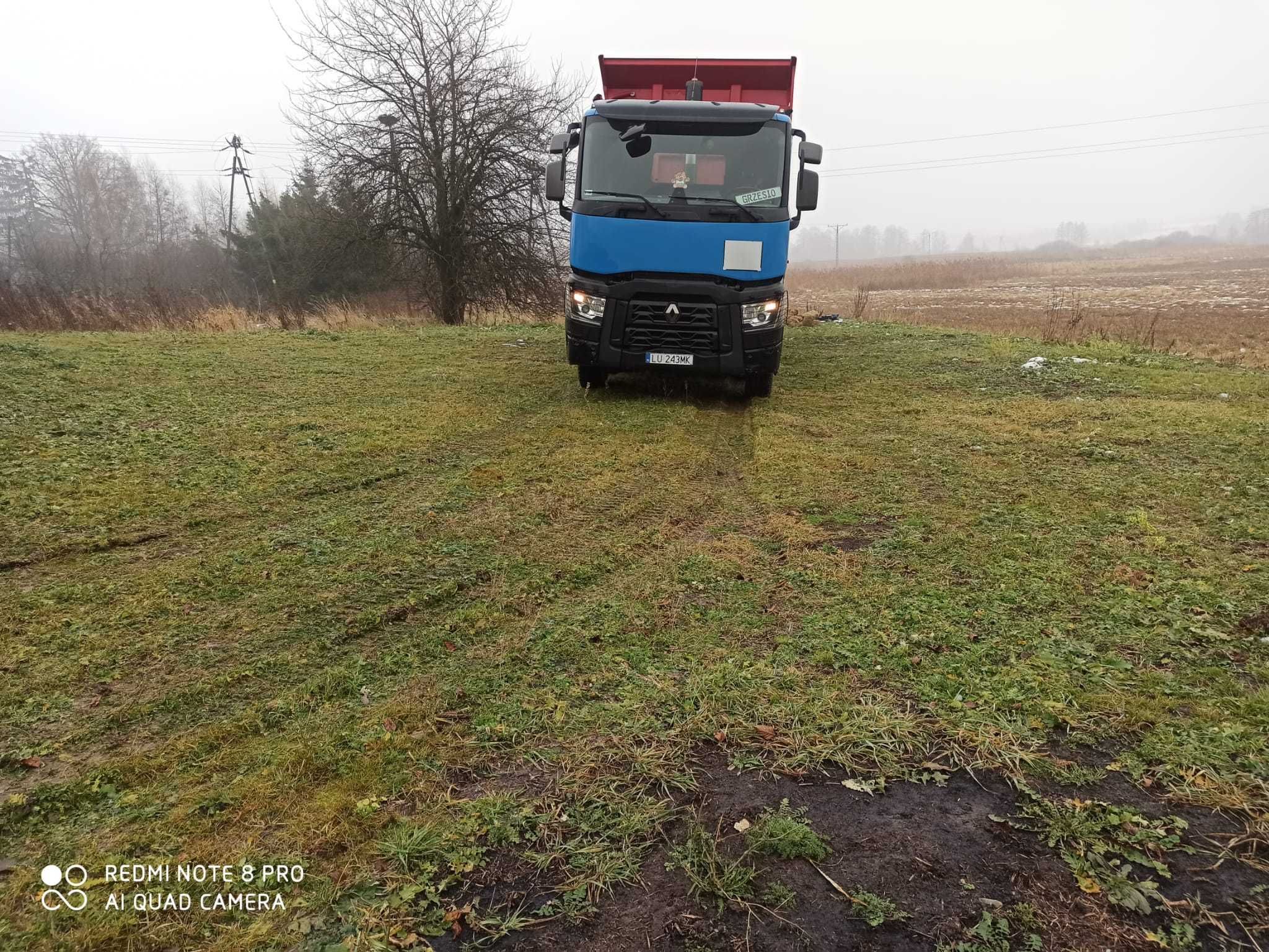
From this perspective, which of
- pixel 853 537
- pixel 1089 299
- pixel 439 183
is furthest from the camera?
pixel 1089 299

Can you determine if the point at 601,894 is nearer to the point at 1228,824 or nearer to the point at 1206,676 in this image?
the point at 1228,824

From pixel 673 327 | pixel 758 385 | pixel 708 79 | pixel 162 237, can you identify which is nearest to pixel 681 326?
pixel 673 327

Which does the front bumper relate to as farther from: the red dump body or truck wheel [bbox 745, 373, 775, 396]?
the red dump body

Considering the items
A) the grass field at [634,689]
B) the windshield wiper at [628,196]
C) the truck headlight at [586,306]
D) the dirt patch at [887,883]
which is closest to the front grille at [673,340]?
the truck headlight at [586,306]

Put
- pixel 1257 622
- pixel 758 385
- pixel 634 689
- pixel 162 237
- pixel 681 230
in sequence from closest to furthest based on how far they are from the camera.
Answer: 1. pixel 634 689
2. pixel 1257 622
3. pixel 681 230
4. pixel 758 385
5. pixel 162 237

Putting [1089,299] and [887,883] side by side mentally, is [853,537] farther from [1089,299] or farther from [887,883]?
[1089,299]

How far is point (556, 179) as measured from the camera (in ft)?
24.5

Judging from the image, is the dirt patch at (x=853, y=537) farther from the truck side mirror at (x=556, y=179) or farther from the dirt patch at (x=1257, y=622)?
the truck side mirror at (x=556, y=179)

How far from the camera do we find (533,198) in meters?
20.4

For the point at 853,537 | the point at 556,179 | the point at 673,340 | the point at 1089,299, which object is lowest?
the point at 853,537

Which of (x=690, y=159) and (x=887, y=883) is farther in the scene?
(x=690, y=159)

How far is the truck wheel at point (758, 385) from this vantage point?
26.2ft

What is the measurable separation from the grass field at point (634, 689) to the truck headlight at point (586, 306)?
2.12 m

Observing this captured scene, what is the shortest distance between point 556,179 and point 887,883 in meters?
7.15
